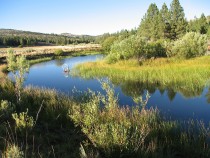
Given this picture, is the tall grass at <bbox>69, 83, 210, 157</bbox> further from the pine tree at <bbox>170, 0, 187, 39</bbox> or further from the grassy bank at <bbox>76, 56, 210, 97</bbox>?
the pine tree at <bbox>170, 0, 187, 39</bbox>

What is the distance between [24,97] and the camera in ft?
44.4

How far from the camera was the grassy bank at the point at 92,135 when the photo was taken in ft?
23.6

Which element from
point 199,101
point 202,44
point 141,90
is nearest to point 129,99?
point 141,90

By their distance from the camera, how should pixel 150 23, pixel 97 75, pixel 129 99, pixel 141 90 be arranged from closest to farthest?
pixel 129 99
pixel 141 90
pixel 97 75
pixel 150 23

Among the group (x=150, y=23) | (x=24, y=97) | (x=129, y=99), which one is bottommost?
(x=129, y=99)

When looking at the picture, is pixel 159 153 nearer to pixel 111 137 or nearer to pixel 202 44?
pixel 111 137

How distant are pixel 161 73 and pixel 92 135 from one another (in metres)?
17.9

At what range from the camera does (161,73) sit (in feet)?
80.1

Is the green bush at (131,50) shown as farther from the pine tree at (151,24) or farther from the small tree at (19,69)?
the pine tree at (151,24)

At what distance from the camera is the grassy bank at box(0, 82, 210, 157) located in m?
7.19

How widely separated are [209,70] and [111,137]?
59.8 feet

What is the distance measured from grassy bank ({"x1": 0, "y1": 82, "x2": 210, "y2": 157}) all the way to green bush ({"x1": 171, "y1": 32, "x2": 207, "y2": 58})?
22.3 metres

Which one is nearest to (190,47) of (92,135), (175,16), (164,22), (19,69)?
(19,69)

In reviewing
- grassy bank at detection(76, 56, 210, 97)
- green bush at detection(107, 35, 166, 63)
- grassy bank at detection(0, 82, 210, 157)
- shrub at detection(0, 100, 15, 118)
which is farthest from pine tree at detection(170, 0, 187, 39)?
shrub at detection(0, 100, 15, 118)
